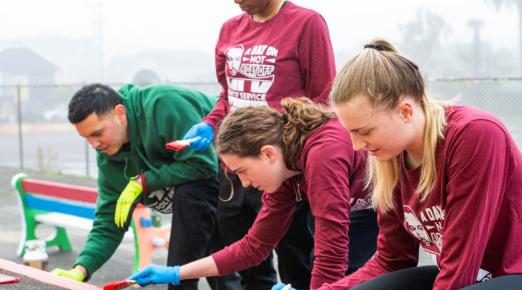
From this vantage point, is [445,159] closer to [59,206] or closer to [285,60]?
[285,60]

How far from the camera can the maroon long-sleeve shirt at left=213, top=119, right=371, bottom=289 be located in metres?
1.91

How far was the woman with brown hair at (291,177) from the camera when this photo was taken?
1.92 meters

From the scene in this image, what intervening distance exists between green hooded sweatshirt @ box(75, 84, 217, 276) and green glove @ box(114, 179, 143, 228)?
0.16ft

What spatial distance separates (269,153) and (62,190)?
3.19 metres

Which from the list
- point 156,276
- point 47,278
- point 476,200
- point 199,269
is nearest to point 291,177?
point 199,269

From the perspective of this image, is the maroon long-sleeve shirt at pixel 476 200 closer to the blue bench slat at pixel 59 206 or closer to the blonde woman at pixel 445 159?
the blonde woman at pixel 445 159

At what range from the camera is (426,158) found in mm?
1554

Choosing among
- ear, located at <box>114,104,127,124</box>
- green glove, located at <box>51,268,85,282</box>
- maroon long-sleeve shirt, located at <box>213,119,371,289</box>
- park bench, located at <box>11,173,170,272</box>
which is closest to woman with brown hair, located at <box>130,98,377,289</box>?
maroon long-sleeve shirt, located at <box>213,119,371,289</box>

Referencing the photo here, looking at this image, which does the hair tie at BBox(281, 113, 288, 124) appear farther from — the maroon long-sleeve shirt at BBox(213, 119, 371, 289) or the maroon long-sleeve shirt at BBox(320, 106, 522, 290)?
the maroon long-sleeve shirt at BBox(320, 106, 522, 290)

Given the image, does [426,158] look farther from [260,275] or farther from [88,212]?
[88,212]

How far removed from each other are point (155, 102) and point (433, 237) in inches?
50.4

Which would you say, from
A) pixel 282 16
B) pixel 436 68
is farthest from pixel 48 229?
pixel 436 68

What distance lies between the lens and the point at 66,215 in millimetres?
5078

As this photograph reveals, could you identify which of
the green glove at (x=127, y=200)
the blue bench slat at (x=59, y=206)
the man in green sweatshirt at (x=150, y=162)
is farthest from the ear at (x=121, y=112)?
the blue bench slat at (x=59, y=206)
